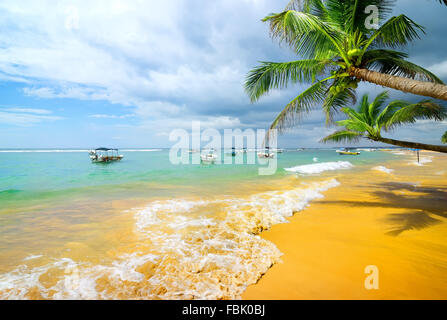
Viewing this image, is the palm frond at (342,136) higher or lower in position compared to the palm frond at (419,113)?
lower

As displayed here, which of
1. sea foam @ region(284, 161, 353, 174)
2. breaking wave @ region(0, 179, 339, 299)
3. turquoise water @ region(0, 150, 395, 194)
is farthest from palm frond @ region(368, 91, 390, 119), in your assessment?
sea foam @ region(284, 161, 353, 174)

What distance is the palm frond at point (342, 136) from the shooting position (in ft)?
23.5

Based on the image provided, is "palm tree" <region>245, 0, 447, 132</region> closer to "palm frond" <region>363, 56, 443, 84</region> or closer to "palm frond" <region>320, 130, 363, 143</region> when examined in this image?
"palm frond" <region>363, 56, 443, 84</region>

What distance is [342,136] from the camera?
793 centimetres

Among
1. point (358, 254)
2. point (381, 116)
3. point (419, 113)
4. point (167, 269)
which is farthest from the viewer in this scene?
point (381, 116)

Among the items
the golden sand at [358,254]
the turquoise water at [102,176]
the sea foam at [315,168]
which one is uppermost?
the golden sand at [358,254]

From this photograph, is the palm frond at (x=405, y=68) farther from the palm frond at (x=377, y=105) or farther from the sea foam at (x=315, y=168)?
the sea foam at (x=315, y=168)

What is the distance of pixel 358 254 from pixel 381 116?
6384mm

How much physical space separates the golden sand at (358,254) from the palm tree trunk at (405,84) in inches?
108

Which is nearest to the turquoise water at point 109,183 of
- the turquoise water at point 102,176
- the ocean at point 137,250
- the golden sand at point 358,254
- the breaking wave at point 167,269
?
the turquoise water at point 102,176

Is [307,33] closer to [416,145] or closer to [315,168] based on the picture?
[416,145]

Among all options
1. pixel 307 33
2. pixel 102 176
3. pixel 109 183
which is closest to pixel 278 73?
pixel 307 33

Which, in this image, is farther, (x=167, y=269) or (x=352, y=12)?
(x=352, y=12)

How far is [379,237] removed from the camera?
4051mm
